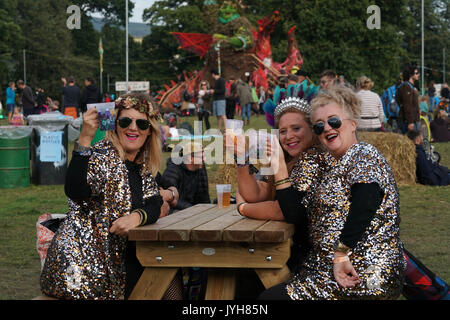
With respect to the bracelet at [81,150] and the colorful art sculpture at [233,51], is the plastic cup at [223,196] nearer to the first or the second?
the bracelet at [81,150]

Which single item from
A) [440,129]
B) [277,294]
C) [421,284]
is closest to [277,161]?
[277,294]

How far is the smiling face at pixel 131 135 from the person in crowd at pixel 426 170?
837 cm

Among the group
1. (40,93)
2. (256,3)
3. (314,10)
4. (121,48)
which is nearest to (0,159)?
(40,93)

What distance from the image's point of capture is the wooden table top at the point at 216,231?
358cm

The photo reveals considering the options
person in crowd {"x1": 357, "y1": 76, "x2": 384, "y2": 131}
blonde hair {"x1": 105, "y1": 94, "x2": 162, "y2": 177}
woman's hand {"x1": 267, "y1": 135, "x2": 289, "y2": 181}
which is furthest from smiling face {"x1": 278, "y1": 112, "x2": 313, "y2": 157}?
person in crowd {"x1": 357, "y1": 76, "x2": 384, "y2": 131}

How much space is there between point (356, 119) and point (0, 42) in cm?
5885

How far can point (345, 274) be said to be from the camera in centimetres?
337

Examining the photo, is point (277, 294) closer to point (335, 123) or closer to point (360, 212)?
point (360, 212)

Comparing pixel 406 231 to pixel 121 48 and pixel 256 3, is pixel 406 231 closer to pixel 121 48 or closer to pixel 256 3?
pixel 256 3

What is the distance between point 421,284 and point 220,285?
4.07ft

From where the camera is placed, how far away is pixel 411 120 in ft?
42.4

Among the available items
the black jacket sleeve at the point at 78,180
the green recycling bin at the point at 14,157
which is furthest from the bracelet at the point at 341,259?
the green recycling bin at the point at 14,157

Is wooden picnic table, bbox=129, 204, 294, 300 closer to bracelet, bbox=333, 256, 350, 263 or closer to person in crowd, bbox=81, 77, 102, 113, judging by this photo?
bracelet, bbox=333, 256, 350, 263

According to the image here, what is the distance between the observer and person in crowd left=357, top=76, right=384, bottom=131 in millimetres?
12336
